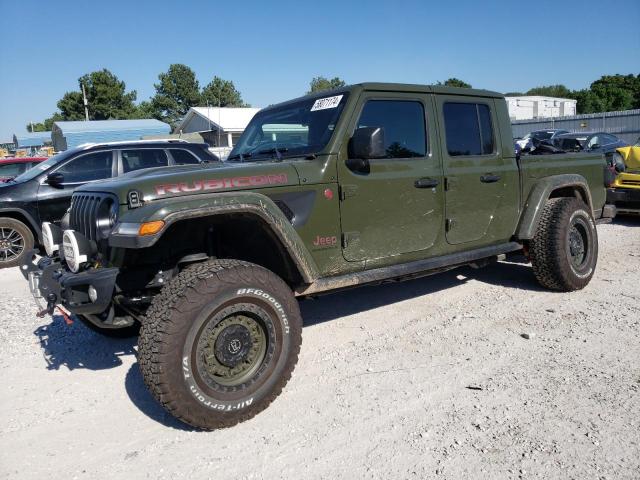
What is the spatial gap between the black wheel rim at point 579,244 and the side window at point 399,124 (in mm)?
2052

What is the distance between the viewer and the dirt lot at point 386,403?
2.41m

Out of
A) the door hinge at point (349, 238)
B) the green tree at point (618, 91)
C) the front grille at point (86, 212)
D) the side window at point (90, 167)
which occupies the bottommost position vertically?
the door hinge at point (349, 238)

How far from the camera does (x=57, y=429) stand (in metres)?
2.87

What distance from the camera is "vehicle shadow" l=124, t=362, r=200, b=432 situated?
2.84 metres

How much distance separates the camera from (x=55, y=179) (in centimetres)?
714

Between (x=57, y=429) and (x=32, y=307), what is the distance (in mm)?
2728

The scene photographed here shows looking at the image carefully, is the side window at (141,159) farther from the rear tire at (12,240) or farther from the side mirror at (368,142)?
the side mirror at (368,142)

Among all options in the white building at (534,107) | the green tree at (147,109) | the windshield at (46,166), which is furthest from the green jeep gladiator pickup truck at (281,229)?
the green tree at (147,109)

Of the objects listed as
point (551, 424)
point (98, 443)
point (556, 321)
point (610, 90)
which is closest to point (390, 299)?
point (556, 321)

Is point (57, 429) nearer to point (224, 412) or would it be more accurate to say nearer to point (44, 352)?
point (224, 412)

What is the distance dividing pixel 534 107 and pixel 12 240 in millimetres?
54424

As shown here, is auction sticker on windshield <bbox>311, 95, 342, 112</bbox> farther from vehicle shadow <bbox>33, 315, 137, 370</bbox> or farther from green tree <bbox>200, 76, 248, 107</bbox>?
green tree <bbox>200, 76, 248, 107</bbox>

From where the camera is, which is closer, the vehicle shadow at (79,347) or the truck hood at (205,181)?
the truck hood at (205,181)

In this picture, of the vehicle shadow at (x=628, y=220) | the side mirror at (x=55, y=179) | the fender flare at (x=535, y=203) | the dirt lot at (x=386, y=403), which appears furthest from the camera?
the vehicle shadow at (x=628, y=220)
